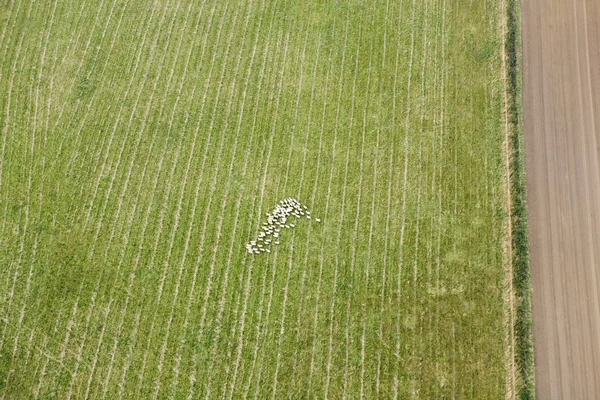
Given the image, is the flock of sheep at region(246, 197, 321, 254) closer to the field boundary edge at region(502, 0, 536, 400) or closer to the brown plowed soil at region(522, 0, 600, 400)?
the field boundary edge at region(502, 0, 536, 400)

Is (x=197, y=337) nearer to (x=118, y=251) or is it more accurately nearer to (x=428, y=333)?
(x=118, y=251)

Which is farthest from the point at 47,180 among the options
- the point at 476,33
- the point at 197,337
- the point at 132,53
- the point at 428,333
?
the point at 476,33

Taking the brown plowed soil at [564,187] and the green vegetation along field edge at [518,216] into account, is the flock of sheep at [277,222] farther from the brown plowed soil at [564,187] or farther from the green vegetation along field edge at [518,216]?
→ the brown plowed soil at [564,187]

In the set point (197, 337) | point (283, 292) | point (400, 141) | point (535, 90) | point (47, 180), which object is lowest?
point (197, 337)

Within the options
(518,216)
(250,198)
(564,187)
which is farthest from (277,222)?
(564,187)

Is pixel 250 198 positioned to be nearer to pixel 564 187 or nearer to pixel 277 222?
pixel 277 222

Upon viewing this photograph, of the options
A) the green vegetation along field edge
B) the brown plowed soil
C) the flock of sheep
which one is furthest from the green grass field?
the brown plowed soil
